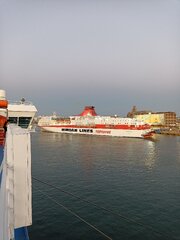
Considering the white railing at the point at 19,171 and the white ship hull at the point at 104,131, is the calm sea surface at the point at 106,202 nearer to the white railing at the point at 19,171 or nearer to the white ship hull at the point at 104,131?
the white railing at the point at 19,171

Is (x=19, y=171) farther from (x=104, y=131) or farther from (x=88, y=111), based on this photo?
(x=88, y=111)

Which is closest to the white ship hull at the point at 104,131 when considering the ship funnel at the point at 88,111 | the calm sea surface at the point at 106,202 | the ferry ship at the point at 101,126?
the ferry ship at the point at 101,126

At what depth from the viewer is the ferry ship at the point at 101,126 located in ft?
285

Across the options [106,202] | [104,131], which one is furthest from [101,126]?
[106,202]

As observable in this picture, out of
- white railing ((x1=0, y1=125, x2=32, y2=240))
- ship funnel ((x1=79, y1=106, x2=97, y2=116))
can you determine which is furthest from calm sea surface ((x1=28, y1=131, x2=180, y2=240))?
ship funnel ((x1=79, y1=106, x2=97, y2=116))

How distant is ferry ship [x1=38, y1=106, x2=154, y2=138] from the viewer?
86.9m

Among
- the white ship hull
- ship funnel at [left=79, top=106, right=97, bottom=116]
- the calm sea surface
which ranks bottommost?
the calm sea surface

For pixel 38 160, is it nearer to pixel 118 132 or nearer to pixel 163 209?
pixel 163 209

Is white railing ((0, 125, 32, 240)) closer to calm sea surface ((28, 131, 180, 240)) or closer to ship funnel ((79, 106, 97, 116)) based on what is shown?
calm sea surface ((28, 131, 180, 240))

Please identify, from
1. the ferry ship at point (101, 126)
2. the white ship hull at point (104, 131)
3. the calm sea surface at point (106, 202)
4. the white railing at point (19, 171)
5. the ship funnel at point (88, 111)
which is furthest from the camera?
the ship funnel at point (88, 111)

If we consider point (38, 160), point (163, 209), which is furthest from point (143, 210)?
point (38, 160)

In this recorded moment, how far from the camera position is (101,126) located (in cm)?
9681

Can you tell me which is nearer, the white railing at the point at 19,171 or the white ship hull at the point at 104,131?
the white railing at the point at 19,171

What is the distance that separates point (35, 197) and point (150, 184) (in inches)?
524
